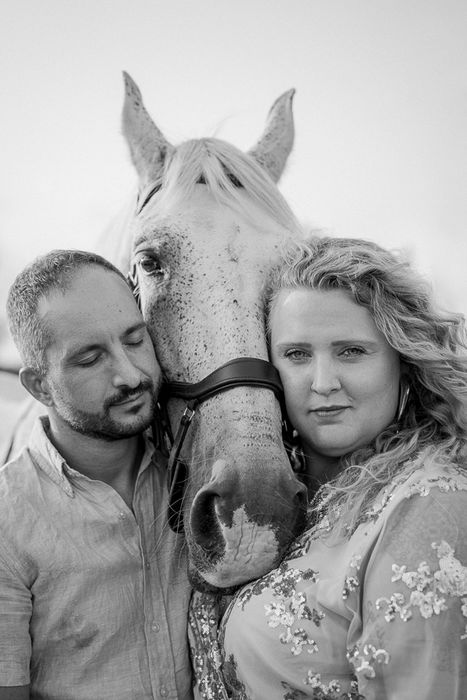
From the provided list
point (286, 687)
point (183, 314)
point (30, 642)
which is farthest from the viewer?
point (183, 314)

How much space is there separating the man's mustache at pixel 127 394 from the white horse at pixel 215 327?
18cm

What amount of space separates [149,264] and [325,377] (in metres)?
0.94

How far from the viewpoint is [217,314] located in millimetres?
2100

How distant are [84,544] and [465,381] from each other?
51.1 inches

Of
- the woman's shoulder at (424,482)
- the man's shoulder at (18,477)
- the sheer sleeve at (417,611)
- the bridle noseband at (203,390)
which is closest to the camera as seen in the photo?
the sheer sleeve at (417,611)

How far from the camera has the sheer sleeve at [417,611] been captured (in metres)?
1.32

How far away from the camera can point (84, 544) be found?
5.86 feet

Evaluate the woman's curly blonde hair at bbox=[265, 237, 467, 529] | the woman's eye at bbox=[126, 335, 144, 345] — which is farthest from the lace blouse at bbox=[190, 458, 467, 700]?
the woman's eye at bbox=[126, 335, 144, 345]

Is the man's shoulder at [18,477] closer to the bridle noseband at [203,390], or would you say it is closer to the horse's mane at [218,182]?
the bridle noseband at [203,390]

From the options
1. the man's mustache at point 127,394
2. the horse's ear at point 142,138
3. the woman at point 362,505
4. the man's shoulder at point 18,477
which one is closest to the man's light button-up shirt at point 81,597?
the man's shoulder at point 18,477

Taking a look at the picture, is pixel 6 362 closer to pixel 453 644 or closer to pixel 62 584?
pixel 62 584

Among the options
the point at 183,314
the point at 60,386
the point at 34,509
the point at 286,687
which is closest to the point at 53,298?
the point at 60,386

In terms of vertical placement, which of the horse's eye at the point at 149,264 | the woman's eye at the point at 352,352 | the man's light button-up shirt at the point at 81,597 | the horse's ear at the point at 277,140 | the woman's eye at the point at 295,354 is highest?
the horse's ear at the point at 277,140

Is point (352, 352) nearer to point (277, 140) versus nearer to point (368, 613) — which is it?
point (368, 613)
